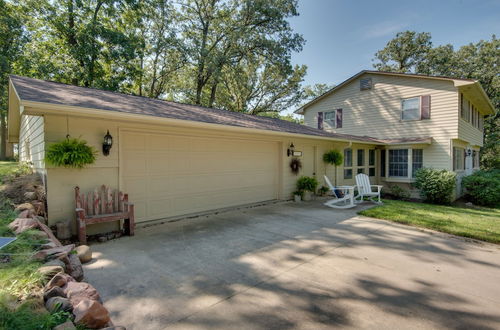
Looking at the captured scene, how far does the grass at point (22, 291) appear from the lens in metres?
1.54

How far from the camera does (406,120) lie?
11695 mm

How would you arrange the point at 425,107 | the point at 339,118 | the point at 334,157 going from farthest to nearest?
the point at 339,118
the point at 425,107
the point at 334,157

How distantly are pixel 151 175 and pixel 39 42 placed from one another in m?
15.0

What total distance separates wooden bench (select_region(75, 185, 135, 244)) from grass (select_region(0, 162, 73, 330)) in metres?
1.26

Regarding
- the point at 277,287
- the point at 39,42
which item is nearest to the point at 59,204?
the point at 277,287

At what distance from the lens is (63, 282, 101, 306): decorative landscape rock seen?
195cm

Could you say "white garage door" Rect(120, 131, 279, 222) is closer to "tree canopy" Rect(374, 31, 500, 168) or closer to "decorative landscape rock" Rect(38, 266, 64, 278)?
"decorative landscape rock" Rect(38, 266, 64, 278)

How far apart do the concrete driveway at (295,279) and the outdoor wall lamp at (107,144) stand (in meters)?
1.67

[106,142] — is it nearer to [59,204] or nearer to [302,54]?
[59,204]

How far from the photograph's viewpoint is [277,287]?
2857 millimetres

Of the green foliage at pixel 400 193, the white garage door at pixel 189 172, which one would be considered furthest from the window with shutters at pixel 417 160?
the white garage door at pixel 189 172

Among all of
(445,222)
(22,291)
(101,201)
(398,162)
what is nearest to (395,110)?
(398,162)

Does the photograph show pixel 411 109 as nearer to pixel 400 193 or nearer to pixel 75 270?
pixel 400 193

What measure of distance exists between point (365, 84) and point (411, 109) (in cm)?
258
